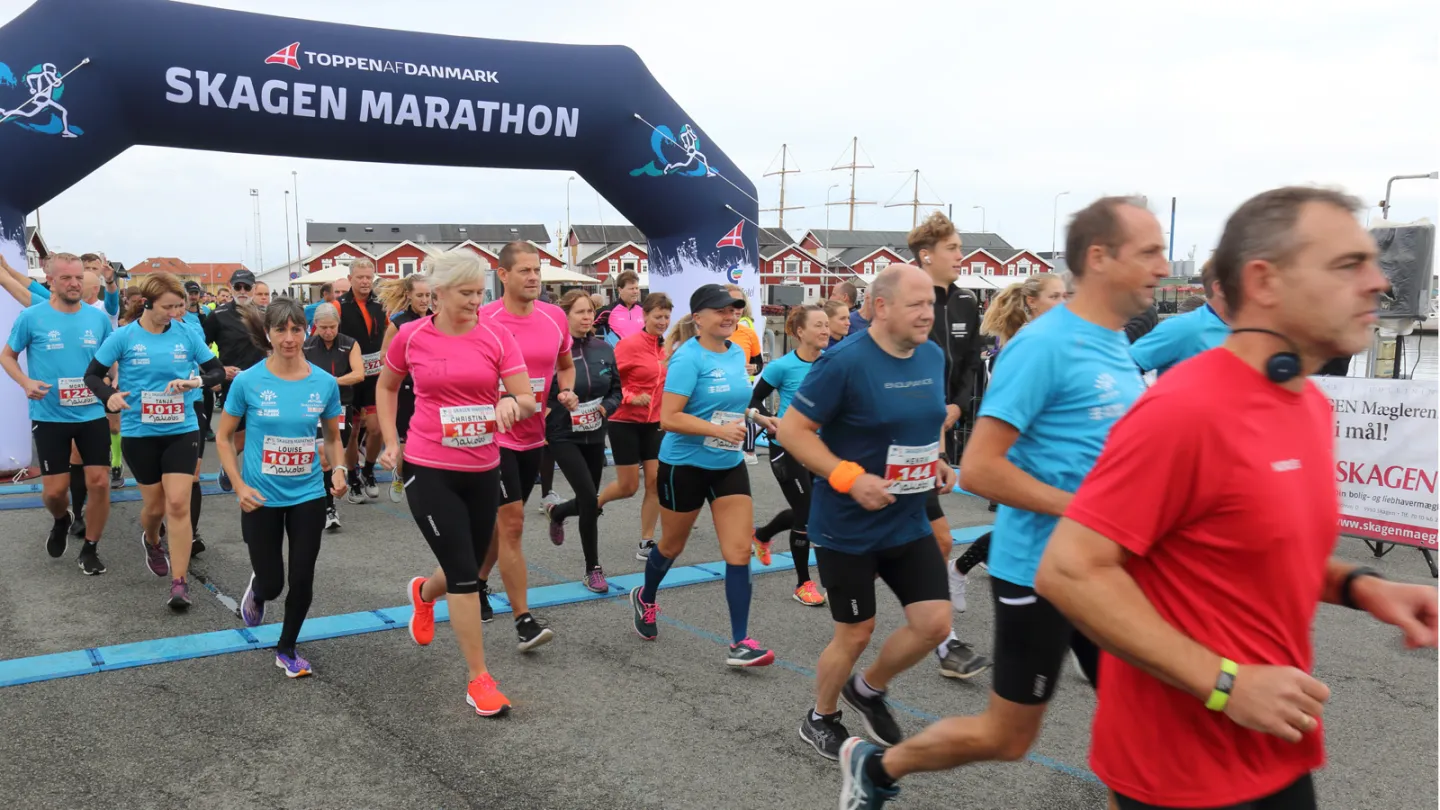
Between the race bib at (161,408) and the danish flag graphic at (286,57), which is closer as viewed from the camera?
the race bib at (161,408)

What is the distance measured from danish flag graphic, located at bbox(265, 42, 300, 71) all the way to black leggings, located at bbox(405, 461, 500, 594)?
762 centimetres

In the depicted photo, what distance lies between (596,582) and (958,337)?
266 cm

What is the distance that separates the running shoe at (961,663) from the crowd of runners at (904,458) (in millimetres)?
15

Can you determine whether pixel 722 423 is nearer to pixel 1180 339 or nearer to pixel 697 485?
pixel 697 485

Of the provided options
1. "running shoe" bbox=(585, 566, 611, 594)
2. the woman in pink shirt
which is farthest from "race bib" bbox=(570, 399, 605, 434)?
the woman in pink shirt

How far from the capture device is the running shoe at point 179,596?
5.55 metres

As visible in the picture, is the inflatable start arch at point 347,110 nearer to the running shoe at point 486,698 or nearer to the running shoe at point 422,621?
the running shoe at point 422,621

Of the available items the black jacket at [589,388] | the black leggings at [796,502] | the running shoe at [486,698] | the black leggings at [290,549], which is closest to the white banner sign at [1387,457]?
the black leggings at [796,502]

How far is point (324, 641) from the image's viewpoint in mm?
5137

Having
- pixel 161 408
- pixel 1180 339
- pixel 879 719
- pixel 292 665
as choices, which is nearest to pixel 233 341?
pixel 161 408

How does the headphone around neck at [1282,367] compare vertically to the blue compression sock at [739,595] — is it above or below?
above

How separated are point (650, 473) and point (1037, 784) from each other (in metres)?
3.82

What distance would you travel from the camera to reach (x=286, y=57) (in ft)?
33.7

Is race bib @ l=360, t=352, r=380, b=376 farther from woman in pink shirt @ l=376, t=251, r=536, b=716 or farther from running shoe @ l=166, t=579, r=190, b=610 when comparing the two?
woman in pink shirt @ l=376, t=251, r=536, b=716
